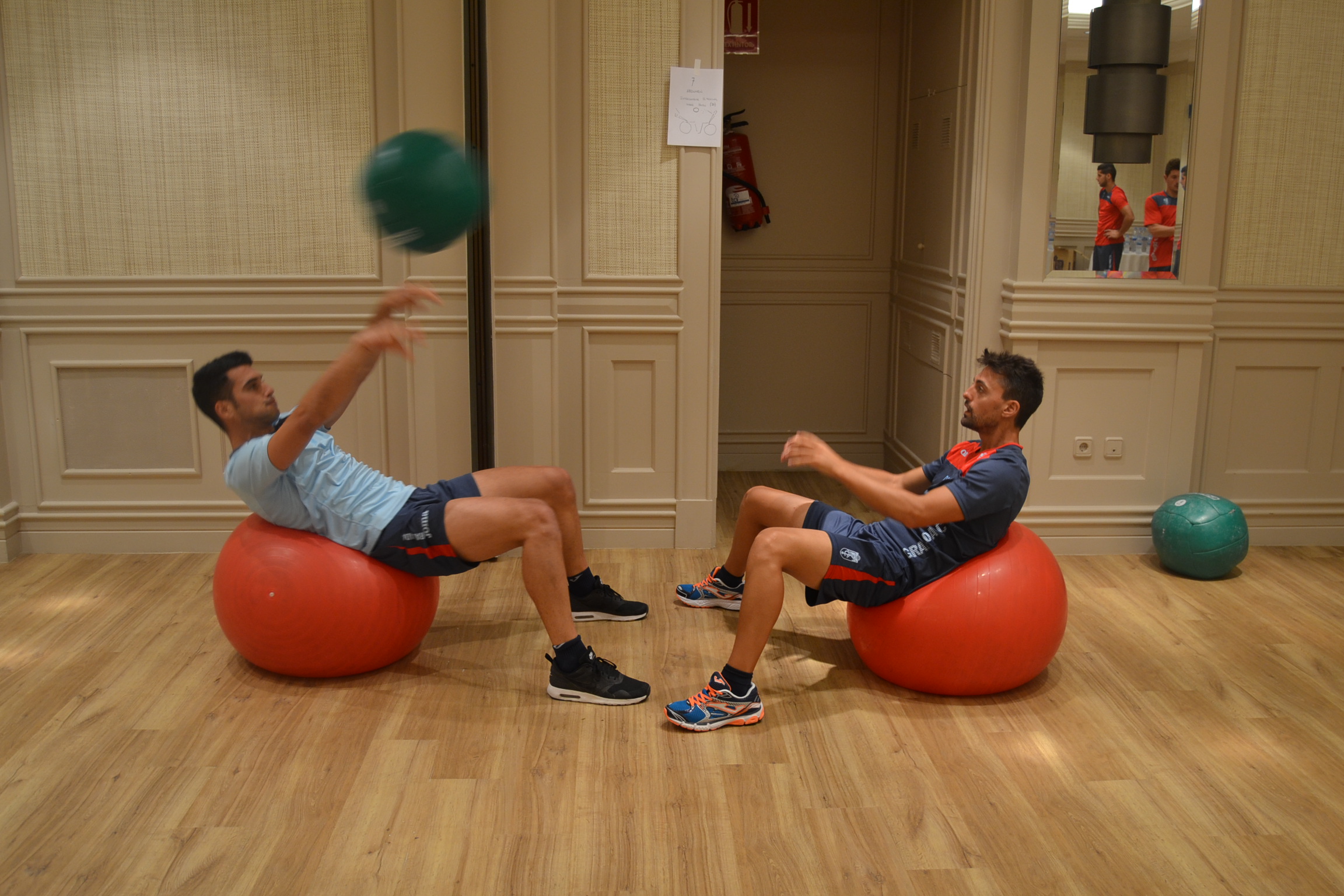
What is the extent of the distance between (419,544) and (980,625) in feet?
4.78

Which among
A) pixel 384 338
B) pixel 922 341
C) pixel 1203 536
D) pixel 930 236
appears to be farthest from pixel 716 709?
pixel 930 236

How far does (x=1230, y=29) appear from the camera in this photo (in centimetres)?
375

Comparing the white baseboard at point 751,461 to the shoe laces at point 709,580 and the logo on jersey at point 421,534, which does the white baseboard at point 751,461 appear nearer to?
the shoe laces at point 709,580

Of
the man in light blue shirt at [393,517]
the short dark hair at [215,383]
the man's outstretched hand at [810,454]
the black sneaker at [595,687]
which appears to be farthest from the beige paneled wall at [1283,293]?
the short dark hair at [215,383]

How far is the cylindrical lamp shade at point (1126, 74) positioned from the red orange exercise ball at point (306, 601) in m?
2.78

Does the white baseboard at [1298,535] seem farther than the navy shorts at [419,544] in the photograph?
Yes

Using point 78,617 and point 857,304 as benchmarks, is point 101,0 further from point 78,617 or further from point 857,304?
point 857,304

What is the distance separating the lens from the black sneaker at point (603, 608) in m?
3.37

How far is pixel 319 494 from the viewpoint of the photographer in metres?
2.79

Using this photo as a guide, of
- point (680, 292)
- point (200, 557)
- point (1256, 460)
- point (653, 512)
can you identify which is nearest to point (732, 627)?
point (653, 512)

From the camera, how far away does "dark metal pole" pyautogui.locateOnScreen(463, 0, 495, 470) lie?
3553 mm

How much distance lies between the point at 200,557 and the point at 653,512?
1617 mm

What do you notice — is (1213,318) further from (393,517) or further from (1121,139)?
(393,517)

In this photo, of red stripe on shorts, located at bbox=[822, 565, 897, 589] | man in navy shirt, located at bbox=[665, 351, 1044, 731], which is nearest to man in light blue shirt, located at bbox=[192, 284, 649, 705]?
man in navy shirt, located at bbox=[665, 351, 1044, 731]
